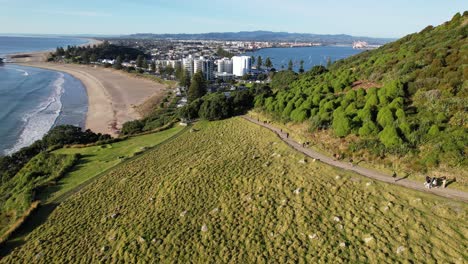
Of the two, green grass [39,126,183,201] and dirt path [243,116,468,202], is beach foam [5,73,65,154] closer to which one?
green grass [39,126,183,201]

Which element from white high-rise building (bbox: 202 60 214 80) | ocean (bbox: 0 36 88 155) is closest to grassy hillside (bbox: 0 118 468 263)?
ocean (bbox: 0 36 88 155)

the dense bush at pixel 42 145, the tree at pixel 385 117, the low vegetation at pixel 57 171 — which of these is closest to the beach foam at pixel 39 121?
the dense bush at pixel 42 145

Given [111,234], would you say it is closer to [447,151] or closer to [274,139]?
[274,139]

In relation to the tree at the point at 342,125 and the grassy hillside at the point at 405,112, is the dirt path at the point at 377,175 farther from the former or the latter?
the tree at the point at 342,125

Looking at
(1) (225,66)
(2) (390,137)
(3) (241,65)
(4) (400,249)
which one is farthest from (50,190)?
(1) (225,66)

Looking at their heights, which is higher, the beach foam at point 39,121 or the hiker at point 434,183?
the hiker at point 434,183

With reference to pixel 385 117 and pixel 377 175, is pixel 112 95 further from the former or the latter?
pixel 377 175
